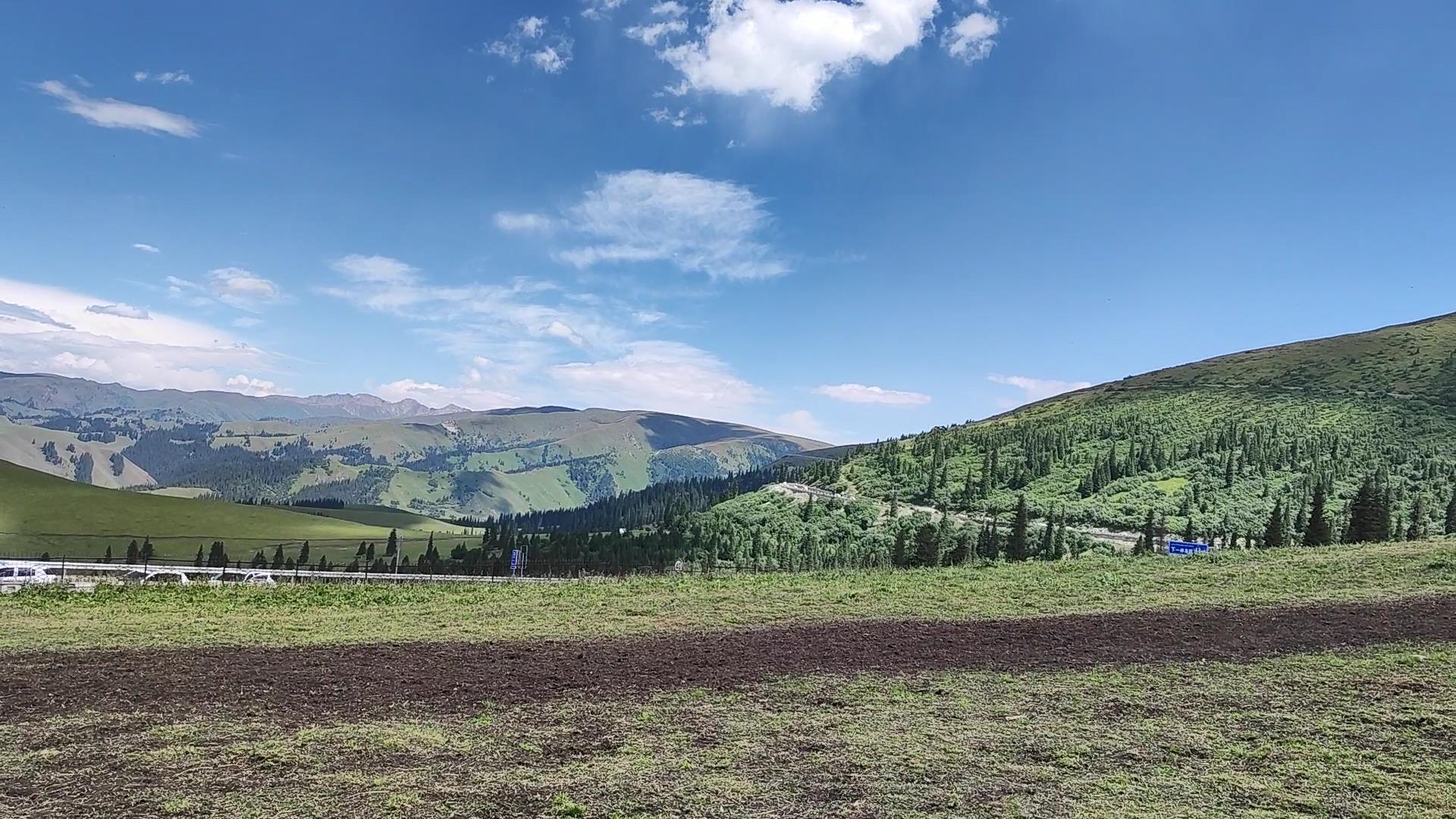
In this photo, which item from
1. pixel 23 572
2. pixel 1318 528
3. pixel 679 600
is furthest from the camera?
pixel 1318 528

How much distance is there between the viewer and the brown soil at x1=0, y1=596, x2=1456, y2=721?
15.3 metres

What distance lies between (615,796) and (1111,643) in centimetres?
1429

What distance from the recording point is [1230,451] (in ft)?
421

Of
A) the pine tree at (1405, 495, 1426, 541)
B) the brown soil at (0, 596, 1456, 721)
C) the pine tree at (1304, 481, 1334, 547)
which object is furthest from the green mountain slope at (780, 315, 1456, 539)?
the brown soil at (0, 596, 1456, 721)

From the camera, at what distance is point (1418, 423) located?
126 m

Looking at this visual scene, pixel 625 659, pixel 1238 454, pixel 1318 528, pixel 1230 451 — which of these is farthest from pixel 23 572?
pixel 1230 451

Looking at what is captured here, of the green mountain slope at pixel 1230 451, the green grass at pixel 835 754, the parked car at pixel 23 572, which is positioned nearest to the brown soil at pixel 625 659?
the green grass at pixel 835 754

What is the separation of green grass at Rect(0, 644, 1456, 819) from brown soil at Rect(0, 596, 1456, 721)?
120 centimetres

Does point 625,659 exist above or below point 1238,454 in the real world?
below

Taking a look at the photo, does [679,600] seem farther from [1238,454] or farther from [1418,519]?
[1238,454]

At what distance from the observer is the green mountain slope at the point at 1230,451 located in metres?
104

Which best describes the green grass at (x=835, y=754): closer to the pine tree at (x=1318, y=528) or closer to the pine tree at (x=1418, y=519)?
the pine tree at (x=1318, y=528)

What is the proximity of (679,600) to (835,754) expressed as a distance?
771 inches

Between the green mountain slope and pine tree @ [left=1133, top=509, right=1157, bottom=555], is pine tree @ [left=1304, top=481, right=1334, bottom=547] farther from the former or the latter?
the green mountain slope
